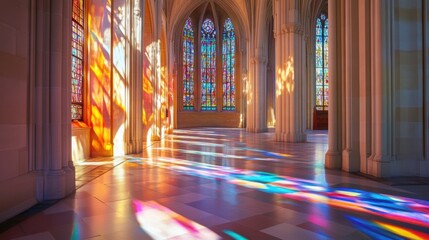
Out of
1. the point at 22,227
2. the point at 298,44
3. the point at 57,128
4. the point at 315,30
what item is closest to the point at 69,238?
the point at 22,227

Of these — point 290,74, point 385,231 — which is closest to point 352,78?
point 385,231

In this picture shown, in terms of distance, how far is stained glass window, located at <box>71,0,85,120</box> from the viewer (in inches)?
342

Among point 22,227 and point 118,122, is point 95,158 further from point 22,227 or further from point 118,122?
point 22,227

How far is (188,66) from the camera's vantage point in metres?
38.4

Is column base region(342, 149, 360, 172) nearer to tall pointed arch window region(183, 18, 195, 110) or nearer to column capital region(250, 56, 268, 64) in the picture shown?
column capital region(250, 56, 268, 64)

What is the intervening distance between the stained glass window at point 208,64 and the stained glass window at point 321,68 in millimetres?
12557

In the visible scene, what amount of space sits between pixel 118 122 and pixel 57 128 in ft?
16.8

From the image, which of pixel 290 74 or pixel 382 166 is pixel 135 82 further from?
pixel 290 74

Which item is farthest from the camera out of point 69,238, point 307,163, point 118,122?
point 118,122

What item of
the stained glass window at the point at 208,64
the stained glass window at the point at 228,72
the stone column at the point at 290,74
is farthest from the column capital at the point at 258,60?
the stained glass window at the point at 208,64

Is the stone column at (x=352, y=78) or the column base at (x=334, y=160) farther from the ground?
the stone column at (x=352, y=78)

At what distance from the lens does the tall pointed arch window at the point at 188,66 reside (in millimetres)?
38219

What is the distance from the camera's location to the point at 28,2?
163 inches

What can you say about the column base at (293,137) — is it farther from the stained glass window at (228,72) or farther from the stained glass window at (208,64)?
the stained glass window at (208,64)
